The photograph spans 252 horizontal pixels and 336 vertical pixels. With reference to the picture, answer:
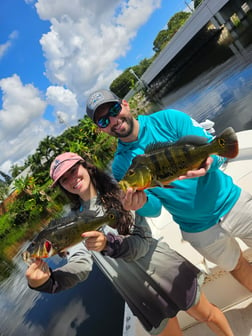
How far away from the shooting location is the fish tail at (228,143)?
1.87 m

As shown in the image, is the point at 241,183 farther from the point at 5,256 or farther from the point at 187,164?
the point at 5,256

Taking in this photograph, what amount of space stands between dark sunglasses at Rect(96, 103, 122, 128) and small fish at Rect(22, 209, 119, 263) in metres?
0.82

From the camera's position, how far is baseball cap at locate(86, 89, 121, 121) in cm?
236

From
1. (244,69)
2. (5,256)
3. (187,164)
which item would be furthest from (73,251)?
(5,256)

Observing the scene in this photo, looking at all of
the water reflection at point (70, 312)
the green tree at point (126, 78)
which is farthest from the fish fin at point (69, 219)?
the green tree at point (126, 78)

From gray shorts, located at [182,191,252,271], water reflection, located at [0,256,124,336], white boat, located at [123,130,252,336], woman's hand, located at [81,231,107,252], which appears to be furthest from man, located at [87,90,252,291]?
water reflection, located at [0,256,124,336]

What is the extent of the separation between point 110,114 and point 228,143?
106 cm

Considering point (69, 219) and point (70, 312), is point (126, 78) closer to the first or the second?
point (70, 312)

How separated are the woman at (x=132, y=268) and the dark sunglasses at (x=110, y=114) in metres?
0.49

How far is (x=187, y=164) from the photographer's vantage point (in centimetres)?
197

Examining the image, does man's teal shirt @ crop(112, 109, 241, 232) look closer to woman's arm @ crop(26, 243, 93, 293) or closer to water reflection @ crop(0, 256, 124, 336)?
woman's arm @ crop(26, 243, 93, 293)

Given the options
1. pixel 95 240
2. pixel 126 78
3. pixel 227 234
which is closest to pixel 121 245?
pixel 95 240

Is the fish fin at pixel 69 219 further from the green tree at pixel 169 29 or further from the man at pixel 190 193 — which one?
the green tree at pixel 169 29

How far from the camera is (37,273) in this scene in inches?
84.0
